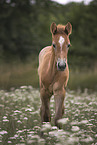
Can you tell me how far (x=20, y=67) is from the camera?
20250 millimetres

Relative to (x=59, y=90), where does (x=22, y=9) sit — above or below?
above

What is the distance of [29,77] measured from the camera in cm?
1791

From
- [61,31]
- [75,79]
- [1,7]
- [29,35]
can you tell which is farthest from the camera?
[29,35]

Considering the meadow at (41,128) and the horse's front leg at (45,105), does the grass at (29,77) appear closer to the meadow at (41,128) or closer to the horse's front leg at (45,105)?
the meadow at (41,128)

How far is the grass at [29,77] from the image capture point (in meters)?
14.9

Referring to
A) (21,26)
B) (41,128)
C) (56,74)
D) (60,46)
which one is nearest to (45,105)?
(41,128)

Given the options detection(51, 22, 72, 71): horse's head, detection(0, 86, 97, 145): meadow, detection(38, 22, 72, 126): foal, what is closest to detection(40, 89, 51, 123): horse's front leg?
detection(38, 22, 72, 126): foal

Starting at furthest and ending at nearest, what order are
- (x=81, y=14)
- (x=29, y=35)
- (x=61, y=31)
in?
(x=81, y=14) < (x=29, y=35) < (x=61, y=31)

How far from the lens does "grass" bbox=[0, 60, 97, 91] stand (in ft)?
48.8

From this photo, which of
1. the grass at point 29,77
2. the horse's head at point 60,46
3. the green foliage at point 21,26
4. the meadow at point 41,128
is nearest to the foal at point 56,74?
the horse's head at point 60,46

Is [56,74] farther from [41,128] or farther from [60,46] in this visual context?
[41,128]

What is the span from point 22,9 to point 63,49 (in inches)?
640

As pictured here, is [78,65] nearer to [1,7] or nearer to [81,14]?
[81,14]

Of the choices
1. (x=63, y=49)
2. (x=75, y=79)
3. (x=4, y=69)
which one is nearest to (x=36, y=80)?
(x=75, y=79)
